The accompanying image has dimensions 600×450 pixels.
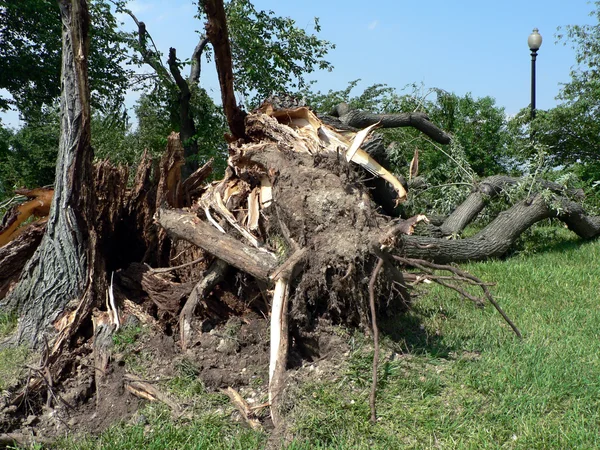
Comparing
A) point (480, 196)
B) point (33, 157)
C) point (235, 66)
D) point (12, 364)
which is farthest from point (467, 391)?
point (33, 157)

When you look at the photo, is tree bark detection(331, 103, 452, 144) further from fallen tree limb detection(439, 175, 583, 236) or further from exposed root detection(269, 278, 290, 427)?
exposed root detection(269, 278, 290, 427)

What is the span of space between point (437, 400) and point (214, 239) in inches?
80.9

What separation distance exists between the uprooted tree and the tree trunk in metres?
0.01

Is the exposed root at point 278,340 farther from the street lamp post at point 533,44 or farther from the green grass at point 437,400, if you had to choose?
the street lamp post at point 533,44

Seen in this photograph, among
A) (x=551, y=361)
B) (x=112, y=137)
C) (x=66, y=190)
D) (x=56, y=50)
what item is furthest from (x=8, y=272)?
(x=56, y=50)

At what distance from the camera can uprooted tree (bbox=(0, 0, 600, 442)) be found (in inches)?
161

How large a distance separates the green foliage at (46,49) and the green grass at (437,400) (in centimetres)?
1281

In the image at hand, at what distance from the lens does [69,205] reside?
5008 millimetres

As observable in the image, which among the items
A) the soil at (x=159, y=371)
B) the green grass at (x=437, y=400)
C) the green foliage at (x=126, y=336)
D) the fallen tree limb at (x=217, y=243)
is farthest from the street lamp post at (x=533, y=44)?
the green foliage at (x=126, y=336)

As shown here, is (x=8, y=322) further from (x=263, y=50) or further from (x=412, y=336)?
(x=263, y=50)

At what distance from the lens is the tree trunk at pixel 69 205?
4.95 meters

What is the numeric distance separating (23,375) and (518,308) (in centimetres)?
431

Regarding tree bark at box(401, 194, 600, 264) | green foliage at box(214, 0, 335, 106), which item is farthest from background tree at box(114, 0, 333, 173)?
tree bark at box(401, 194, 600, 264)

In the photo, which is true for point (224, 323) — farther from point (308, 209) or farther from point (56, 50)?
point (56, 50)
